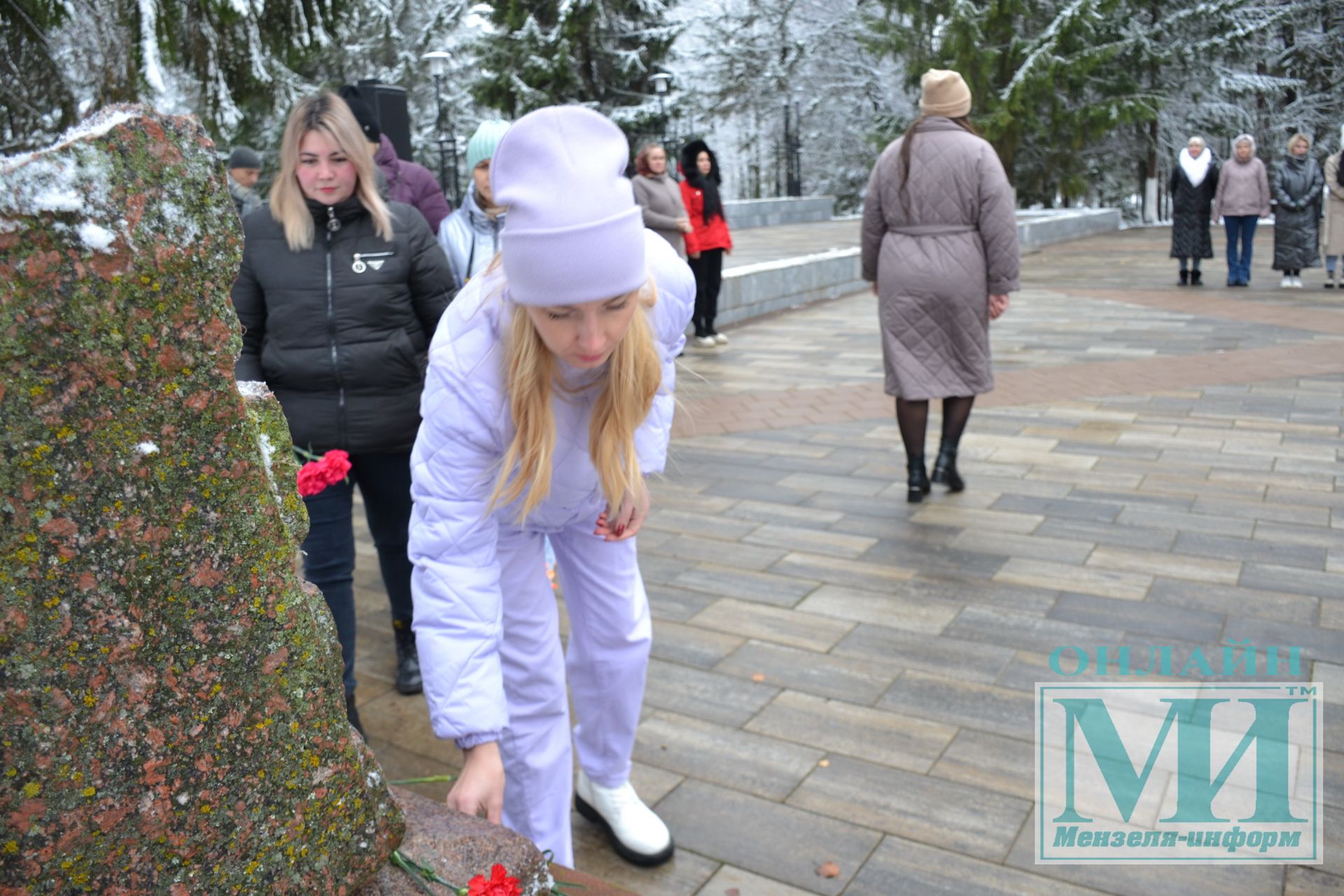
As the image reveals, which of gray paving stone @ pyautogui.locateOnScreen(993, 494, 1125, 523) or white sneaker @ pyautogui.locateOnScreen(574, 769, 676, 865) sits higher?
gray paving stone @ pyautogui.locateOnScreen(993, 494, 1125, 523)

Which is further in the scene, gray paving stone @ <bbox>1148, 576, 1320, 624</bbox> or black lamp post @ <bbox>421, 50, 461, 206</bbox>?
black lamp post @ <bbox>421, 50, 461, 206</bbox>

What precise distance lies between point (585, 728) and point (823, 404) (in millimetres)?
5190

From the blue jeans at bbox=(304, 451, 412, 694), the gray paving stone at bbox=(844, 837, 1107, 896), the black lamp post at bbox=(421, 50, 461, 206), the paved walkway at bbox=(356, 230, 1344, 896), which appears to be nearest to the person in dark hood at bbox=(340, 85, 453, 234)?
the paved walkway at bbox=(356, 230, 1344, 896)

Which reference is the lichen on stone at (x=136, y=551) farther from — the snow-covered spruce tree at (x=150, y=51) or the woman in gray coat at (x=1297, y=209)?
the woman in gray coat at (x=1297, y=209)

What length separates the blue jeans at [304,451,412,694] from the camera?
330cm

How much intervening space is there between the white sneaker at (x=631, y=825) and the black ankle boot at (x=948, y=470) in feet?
10.3

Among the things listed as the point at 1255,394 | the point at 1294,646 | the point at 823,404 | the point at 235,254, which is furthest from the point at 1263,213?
the point at 235,254

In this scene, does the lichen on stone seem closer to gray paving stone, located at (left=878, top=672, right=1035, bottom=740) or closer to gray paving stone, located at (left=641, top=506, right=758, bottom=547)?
gray paving stone, located at (left=878, top=672, right=1035, bottom=740)

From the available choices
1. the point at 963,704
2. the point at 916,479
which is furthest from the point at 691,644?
the point at 916,479

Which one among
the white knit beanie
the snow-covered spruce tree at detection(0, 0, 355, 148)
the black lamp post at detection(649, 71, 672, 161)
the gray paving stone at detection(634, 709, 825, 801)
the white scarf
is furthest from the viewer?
the black lamp post at detection(649, 71, 672, 161)

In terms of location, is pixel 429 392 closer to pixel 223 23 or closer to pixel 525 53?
pixel 223 23

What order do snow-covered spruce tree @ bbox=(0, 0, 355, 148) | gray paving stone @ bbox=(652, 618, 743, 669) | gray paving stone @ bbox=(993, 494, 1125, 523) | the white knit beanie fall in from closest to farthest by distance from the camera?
the white knit beanie, gray paving stone @ bbox=(652, 618, 743, 669), snow-covered spruce tree @ bbox=(0, 0, 355, 148), gray paving stone @ bbox=(993, 494, 1125, 523)

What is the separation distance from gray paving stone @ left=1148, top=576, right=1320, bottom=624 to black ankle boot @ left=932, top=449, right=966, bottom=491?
1409mm

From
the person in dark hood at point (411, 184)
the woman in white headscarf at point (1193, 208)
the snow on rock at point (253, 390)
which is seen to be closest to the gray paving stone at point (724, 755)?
the snow on rock at point (253, 390)
